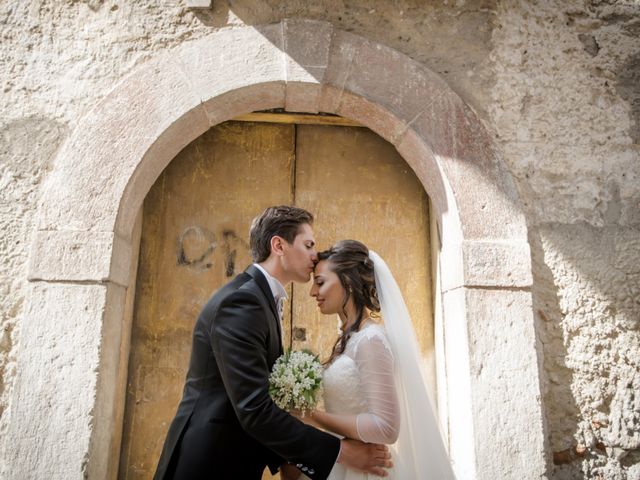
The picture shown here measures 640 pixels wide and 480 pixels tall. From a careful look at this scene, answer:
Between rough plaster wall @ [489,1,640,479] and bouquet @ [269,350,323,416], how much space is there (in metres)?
1.44

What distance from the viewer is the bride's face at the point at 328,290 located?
8.09 ft

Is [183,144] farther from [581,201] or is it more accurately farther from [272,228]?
[581,201]

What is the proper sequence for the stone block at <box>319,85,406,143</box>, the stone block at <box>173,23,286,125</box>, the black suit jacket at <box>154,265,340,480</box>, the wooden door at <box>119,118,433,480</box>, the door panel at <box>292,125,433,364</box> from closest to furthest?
the black suit jacket at <box>154,265,340,480</box>
the stone block at <box>173,23,286,125</box>
the stone block at <box>319,85,406,143</box>
the wooden door at <box>119,118,433,480</box>
the door panel at <box>292,125,433,364</box>

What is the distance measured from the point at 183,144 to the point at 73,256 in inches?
37.1

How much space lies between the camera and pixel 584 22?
3.14m

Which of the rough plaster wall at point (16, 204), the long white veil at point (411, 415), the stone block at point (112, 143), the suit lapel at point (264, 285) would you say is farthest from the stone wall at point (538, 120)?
the suit lapel at point (264, 285)

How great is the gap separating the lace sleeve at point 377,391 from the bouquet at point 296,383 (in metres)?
0.23

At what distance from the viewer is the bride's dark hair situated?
2486 millimetres

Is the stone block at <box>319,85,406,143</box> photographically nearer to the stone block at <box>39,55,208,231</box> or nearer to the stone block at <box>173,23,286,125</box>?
the stone block at <box>173,23,286,125</box>

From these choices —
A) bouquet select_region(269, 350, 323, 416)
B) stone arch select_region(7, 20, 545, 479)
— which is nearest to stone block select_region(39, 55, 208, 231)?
stone arch select_region(7, 20, 545, 479)

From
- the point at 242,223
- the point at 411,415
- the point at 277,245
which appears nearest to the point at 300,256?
the point at 277,245

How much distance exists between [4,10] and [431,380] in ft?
11.6

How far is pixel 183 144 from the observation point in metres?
3.04

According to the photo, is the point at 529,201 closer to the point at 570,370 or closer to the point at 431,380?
the point at 570,370
